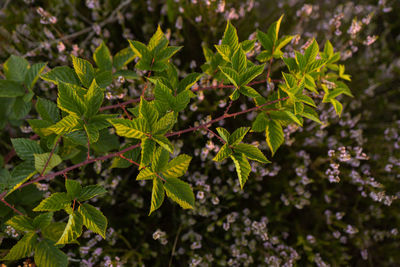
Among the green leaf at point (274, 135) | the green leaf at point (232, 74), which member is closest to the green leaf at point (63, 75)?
the green leaf at point (232, 74)

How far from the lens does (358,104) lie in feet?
6.89

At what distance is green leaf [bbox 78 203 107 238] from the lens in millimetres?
994

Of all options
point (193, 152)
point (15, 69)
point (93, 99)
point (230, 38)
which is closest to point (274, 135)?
point (230, 38)

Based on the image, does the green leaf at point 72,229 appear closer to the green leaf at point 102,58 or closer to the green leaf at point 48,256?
the green leaf at point 48,256

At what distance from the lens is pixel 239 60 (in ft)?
3.44

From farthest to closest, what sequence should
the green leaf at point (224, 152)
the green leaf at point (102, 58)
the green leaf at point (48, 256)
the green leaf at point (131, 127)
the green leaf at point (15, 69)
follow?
the green leaf at point (15, 69), the green leaf at point (102, 58), the green leaf at point (48, 256), the green leaf at point (224, 152), the green leaf at point (131, 127)

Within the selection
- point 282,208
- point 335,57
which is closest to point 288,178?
point 282,208

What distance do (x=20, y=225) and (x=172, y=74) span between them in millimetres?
944

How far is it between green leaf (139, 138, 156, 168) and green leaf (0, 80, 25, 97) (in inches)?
36.9

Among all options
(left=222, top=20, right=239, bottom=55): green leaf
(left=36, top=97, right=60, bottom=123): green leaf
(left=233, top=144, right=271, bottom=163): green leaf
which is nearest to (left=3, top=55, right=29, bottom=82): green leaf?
(left=36, top=97, right=60, bottom=123): green leaf

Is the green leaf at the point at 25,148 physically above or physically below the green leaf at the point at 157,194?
above

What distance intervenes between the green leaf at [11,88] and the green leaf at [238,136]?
1180 millimetres

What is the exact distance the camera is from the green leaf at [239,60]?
1.04 meters

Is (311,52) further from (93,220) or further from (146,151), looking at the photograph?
(93,220)
